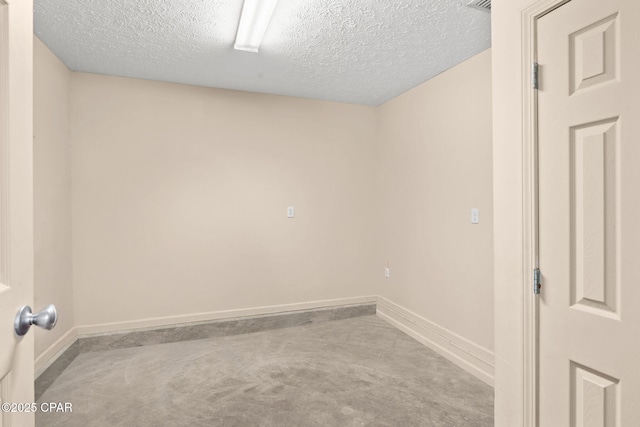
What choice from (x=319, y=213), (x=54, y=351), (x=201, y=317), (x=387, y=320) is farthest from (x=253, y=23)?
(x=387, y=320)

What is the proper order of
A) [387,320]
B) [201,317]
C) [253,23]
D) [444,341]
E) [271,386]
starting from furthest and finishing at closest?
[387,320], [201,317], [444,341], [271,386], [253,23]

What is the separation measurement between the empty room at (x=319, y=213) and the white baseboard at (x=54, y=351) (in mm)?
29

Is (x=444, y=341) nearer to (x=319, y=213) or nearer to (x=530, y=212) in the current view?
(x=319, y=213)

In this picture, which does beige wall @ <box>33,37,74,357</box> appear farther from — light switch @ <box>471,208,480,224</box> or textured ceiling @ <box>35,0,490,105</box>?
light switch @ <box>471,208,480,224</box>

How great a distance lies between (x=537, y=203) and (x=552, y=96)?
14.8 inches

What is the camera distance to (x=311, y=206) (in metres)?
3.75

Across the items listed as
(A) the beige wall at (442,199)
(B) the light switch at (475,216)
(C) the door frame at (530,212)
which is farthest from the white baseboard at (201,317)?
(C) the door frame at (530,212)

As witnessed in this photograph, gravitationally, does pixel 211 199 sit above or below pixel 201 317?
above

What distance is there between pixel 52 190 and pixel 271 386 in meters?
2.29

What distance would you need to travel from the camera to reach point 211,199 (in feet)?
11.0

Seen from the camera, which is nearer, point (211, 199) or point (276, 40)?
point (276, 40)

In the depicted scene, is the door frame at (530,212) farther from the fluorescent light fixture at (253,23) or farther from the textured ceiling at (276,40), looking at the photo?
the fluorescent light fixture at (253,23)

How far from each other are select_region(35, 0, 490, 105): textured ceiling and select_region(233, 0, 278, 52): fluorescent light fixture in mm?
60

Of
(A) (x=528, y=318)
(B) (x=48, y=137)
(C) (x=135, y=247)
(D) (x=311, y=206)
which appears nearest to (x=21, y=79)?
(A) (x=528, y=318)
